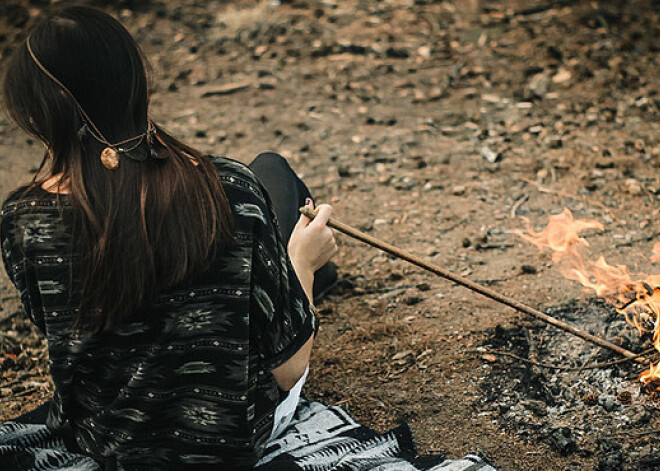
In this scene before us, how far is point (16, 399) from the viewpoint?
3.31 m

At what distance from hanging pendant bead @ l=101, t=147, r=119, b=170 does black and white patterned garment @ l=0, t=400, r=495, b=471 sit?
1170 mm

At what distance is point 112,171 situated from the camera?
1.83 meters

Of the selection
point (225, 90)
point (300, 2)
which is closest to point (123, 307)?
point (225, 90)

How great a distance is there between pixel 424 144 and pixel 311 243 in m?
2.62

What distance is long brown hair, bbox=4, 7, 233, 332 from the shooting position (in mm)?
1770

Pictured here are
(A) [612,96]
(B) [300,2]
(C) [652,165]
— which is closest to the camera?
(C) [652,165]

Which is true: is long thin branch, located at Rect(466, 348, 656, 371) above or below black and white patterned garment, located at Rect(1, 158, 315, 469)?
below

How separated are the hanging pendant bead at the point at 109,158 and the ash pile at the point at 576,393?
5.87 ft

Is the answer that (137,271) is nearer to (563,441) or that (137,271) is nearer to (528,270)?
(563,441)

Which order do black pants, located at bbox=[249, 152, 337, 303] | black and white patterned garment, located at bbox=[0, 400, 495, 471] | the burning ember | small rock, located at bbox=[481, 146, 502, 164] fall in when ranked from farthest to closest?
small rock, located at bbox=[481, 146, 502, 164] → black pants, located at bbox=[249, 152, 337, 303] → the burning ember → black and white patterned garment, located at bbox=[0, 400, 495, 471]

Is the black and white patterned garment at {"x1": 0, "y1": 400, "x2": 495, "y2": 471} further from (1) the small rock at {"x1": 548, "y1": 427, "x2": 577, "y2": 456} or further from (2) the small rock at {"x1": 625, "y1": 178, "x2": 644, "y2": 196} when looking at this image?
(2) the small rock at {"x1": 625, "y1": 178, "x2": 644, "y2": 196}

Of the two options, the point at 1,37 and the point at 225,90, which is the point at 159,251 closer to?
the point at 225,90

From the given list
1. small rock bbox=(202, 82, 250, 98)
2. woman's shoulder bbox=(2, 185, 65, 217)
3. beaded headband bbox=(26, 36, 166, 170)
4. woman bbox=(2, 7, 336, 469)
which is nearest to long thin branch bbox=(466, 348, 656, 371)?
woman bbox=(2, 7, 336, 469)

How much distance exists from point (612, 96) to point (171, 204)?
13.8 ft
